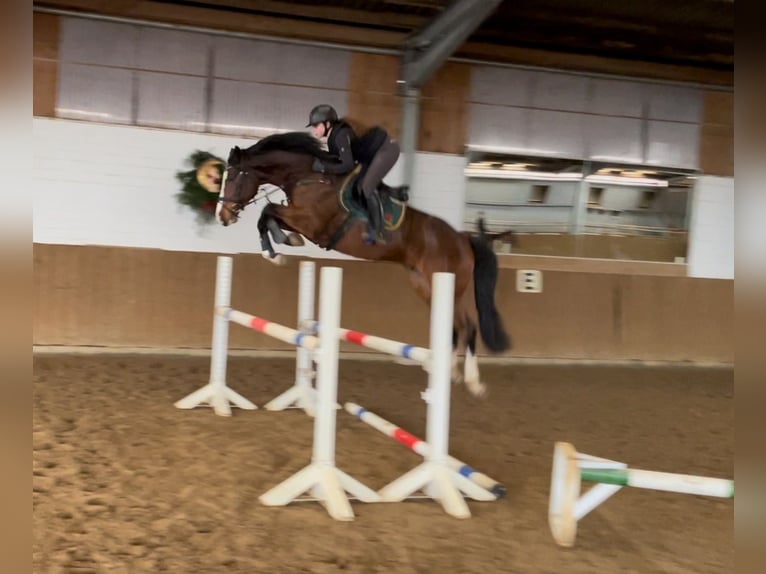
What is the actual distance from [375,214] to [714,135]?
481cm

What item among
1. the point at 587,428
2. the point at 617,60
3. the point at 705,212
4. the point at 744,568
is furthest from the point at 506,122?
the point at 744,568

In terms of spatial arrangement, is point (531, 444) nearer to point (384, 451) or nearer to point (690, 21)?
point (384, 451)

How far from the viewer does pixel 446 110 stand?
5988mm

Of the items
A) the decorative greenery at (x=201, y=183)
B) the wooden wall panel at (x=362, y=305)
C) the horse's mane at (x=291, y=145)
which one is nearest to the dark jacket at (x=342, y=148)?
the horse's mane at (x=291, y=145)

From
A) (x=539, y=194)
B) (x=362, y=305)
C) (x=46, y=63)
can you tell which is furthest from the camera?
(x=539, y=194)

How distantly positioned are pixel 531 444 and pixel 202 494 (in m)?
1.75

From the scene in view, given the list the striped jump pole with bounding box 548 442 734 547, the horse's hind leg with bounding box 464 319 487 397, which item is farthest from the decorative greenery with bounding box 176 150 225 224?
the striped jump pole with bounding box 548 442 734 547

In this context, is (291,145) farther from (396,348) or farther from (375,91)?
(375,91)

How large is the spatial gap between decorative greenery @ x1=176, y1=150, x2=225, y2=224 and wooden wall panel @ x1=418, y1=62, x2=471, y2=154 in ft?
6.32

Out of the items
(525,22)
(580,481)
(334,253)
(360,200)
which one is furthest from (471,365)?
(525,22)

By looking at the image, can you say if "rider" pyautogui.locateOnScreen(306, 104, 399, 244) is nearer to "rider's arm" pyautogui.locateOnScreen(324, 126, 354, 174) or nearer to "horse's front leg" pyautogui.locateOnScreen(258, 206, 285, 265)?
"rider's arm" pyautogui.locateOnScreen(324, 126, 354, 174)

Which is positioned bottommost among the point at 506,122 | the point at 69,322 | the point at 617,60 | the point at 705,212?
the point at 69,322

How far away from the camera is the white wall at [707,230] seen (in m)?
6.67

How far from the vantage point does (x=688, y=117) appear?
21.8 feet
